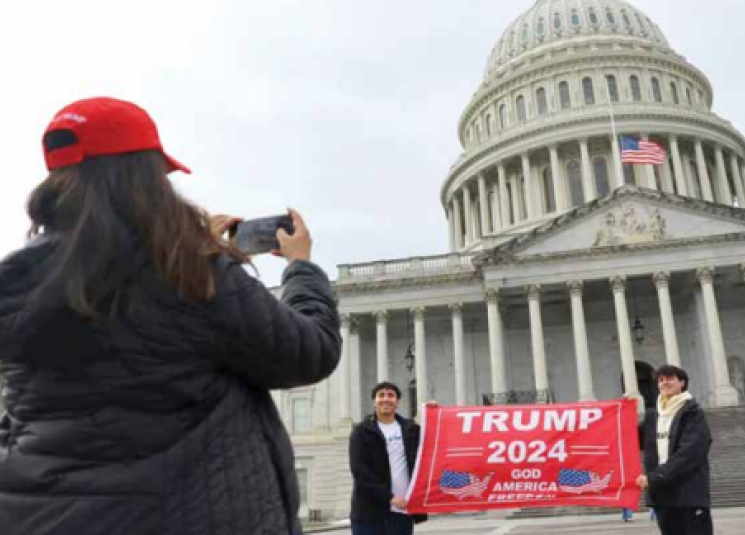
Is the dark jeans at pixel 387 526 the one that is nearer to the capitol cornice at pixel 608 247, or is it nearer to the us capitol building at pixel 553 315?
the us capitol building at pixel 553 315

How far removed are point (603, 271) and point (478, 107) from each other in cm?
3168

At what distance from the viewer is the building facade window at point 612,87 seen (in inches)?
2462

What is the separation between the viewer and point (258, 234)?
2.95 metres

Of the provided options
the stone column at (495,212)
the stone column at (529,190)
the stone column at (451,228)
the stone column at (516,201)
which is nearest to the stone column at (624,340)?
the stone column at (529,190)

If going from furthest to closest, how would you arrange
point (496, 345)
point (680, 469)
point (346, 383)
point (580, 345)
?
point (346, 383) < point (496, 345) < point (580, 345) < point (680, 469)

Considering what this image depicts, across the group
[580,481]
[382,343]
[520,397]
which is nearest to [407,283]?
[382,343]

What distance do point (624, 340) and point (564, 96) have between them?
99.5 feet

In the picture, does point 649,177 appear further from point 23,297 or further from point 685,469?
point 23,297

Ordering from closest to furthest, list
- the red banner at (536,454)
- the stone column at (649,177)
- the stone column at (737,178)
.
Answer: the red banner at (536,454) → the stone column at (649,177) → the stone column at (737,178)

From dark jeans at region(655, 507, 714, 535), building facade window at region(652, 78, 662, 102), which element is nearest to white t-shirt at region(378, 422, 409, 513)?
dark jeans at region(655, 507, 714, 535)

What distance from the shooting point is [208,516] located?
7.47 feet

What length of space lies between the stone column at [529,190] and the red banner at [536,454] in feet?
146

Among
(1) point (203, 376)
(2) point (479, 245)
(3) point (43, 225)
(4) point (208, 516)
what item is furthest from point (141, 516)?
(2) point (479, 245)

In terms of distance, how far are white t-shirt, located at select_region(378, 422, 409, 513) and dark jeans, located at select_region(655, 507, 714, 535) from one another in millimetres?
2682
